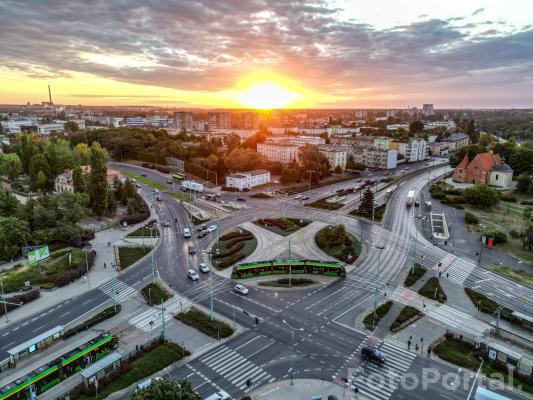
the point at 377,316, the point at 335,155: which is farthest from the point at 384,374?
the point at 335,155

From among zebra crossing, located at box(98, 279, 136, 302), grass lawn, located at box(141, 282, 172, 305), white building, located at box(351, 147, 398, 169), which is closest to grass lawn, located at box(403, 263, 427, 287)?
grass lawn, located at box(141, 282, 172, 305)

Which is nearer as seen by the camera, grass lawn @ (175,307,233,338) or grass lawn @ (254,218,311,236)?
grass lawn @ (175,307,233,338)

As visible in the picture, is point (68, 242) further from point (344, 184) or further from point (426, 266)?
point (344, 184)

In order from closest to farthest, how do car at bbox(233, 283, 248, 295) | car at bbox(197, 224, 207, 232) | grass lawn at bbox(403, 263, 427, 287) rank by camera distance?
car at bbox(233, 283, 248, 295), grass lawn at bbox(403, 263, 427, 287), car at bbox(197, 224, 207, 232)

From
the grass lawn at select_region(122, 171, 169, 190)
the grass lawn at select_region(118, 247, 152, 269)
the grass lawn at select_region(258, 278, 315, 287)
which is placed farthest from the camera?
the grass lawn at select_region(122, 171, 169, 190)

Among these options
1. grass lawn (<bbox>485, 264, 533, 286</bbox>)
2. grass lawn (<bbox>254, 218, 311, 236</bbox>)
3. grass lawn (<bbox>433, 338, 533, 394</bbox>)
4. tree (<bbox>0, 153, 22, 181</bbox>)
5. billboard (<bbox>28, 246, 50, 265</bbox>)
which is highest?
tree (<bbox>0, 153, 22, 181</bbox>)

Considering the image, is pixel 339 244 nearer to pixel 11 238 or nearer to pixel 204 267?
pixel 204 267

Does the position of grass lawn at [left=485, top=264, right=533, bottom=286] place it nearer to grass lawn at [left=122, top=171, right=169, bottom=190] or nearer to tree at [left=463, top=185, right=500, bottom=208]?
tree at [left=463, top=185, right=500, bottom=208]
